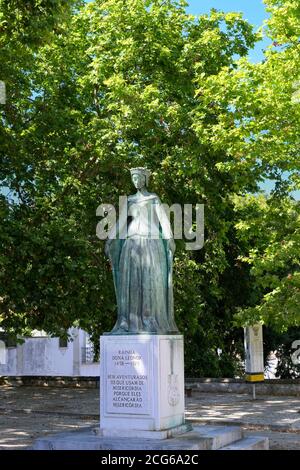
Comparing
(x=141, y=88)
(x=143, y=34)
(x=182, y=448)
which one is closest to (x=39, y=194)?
(x=141, y=88)

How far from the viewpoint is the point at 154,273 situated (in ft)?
31.3

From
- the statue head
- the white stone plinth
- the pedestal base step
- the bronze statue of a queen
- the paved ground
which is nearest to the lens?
the pedestal base step

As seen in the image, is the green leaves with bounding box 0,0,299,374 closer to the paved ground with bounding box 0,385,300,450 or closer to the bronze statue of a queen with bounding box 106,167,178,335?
the paved ground with bounding box 0,385,300,450

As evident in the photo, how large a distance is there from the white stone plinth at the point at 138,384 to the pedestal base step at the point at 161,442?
0.22m

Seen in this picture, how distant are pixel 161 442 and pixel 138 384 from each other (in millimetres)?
882

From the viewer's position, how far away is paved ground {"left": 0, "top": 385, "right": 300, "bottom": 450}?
1195 cm

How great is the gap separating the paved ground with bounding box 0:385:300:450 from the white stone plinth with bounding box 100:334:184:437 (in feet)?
6.56

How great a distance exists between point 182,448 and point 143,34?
13.4 meters

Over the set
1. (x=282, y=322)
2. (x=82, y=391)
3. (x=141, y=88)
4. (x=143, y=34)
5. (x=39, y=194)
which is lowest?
(x=82, y=391)

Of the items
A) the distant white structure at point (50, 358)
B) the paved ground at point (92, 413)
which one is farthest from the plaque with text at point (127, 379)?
the distant white structure at point (50, 358)

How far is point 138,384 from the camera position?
350 inches

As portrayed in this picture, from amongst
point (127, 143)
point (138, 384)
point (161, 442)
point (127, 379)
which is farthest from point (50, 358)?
point (161, 442)

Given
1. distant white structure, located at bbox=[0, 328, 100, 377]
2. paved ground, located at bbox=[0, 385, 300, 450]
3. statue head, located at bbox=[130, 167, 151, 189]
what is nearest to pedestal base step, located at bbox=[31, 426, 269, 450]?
paved ground, located at bbox=[0, 385, 300, 450]
